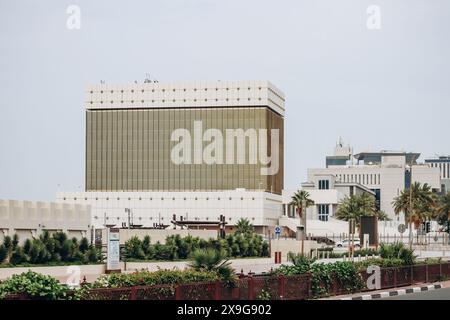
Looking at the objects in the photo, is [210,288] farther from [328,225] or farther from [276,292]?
[328,225]

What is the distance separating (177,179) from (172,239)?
383 ft

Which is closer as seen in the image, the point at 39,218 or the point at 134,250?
the point at 39,218

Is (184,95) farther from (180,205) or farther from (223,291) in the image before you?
(223,291)

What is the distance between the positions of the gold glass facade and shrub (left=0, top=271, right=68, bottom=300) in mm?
166637

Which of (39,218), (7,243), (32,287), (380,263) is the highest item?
(39,218)

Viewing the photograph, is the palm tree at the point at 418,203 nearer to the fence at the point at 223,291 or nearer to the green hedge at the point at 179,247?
the green hedge at the point at 179,247

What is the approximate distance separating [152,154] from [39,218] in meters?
126

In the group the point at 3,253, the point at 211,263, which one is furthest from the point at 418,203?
the point at 211,263

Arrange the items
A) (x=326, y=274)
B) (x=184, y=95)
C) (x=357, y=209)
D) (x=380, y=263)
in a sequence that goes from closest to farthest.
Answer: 1. (x=326, y=274)
2. (x=380, y=263)
3. (x=357, y=209)
4. (x=184, y=95)

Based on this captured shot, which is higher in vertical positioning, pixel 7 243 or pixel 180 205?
pixel 180 205

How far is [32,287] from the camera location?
22.5m

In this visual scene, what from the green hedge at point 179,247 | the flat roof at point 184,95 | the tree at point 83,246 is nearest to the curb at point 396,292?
the green hedge at point 179,247

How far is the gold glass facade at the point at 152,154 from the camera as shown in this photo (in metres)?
191

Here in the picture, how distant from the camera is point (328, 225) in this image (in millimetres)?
186250
